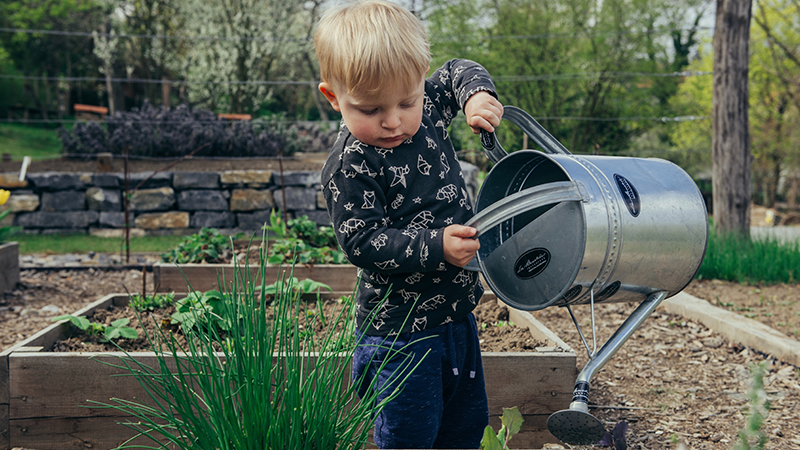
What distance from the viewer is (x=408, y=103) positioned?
120cm

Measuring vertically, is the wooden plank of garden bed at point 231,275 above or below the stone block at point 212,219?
above

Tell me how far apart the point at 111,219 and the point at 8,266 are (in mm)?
3315

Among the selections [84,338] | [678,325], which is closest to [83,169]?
[84,338]

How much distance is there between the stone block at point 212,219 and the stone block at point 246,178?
1.36 feet

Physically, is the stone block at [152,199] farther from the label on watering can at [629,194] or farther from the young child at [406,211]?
the label on watering can at [629,194]

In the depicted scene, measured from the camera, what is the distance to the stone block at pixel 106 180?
277 inches

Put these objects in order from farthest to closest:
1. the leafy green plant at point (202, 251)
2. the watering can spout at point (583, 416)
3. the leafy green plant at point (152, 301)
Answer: the leafy green plant at point (202, 251) → the leafy green plant at point (152, 301) → the watering can spout at point (583, 416)

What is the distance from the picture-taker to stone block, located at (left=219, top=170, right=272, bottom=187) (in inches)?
280

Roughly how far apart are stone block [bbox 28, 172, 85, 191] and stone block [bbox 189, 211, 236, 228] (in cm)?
148

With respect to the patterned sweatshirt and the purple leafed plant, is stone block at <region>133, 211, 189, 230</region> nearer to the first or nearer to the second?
the purple leafed plant

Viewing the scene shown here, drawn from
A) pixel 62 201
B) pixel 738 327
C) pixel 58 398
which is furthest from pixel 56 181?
pixel 738 327

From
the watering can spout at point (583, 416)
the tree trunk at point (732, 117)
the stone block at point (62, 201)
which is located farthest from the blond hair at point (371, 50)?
the stone block at point (62, 201)

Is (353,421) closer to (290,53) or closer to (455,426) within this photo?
(455,426)

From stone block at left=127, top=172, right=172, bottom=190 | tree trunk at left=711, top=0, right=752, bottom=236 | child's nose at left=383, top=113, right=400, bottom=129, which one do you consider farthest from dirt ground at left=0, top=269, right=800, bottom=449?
stone block at left=127, top=172, right=172, bottom=190
